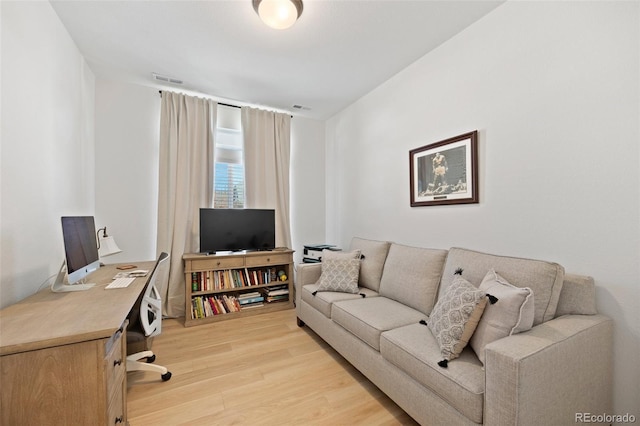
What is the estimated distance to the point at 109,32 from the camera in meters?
2.21

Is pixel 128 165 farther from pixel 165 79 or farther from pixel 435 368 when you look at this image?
pixel 435 368

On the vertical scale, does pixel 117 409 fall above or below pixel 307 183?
below

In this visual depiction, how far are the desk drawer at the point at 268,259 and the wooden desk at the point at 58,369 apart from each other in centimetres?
201

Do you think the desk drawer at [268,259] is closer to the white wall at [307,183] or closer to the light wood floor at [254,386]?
the white wall at [307,183]

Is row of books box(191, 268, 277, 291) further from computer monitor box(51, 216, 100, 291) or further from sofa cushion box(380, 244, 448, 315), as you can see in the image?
sofa cushion box(380, 244, 448, 315)

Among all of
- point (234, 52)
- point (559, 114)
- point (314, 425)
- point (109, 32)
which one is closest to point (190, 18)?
point (234, 52)

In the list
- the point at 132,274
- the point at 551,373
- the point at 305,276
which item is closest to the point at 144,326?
the point at 132,274

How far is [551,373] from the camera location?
44.4 inches

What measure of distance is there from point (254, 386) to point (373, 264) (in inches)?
58.8

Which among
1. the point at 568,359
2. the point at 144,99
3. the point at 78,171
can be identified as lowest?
the point at 568,359

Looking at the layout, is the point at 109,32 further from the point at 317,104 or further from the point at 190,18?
the point at 317,104

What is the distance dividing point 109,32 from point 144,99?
1.00 metres

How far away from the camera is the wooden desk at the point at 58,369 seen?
3.22ft

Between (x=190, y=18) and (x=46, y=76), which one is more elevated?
(x=190, y=18)
